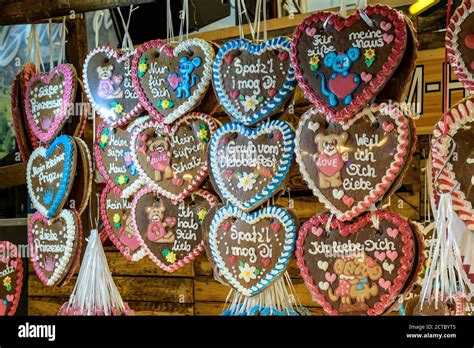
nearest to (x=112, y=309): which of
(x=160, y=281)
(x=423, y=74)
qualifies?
(x=160, y=281)

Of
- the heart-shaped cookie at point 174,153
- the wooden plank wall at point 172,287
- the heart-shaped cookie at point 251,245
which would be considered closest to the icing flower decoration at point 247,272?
the heart-shaped cookie at point 251,245

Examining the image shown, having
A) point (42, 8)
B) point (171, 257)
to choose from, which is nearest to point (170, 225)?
point (171, 257)

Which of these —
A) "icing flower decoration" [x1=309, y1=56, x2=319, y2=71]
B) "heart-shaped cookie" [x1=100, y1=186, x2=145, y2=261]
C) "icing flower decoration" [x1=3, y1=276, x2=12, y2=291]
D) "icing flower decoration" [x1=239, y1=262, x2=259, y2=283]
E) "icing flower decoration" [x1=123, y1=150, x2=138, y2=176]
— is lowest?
"icing flower decoration" [x1=3, y1=276, x2=12, y2=291]

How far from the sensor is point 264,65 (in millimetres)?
1650

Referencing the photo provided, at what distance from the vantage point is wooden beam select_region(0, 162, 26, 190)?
2.15 metres

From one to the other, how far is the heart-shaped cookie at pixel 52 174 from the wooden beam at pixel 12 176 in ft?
0.38

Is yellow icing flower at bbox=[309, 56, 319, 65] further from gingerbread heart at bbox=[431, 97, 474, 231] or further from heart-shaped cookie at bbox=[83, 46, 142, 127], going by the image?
heart-shaped cookie at bbox=[83, 46, 142, 127]

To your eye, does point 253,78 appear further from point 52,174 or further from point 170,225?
point 52,174

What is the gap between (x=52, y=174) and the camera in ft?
6.43

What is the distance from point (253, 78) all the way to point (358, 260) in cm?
50

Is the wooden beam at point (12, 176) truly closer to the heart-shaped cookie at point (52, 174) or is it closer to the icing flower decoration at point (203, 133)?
the heart-shaped cookie at point (52, 174)

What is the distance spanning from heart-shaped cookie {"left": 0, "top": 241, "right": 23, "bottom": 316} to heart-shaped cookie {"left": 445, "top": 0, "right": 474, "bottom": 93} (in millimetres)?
1376

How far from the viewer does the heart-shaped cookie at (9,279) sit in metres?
2.04

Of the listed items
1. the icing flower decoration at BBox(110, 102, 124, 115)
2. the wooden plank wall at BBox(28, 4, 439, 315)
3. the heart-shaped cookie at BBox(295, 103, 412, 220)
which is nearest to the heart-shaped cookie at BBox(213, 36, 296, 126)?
the heart-shaped cookie at BBox(295, 103, 412, 220)
